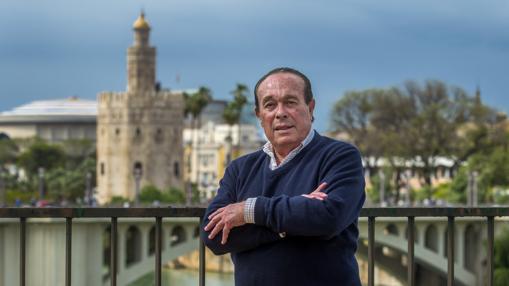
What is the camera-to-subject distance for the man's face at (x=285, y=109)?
641 centimetres

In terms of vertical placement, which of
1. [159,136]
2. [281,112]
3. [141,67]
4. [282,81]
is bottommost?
[281,112]

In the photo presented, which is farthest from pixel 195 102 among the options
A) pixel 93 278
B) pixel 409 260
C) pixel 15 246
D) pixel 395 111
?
pixel 409 260

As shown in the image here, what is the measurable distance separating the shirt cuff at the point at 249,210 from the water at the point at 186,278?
4925 cm

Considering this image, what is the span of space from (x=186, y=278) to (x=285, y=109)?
61.6m

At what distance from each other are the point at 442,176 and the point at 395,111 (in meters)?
31.0

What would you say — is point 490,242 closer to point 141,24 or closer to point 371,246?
point 371,246

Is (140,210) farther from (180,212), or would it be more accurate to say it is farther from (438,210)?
(438,210)

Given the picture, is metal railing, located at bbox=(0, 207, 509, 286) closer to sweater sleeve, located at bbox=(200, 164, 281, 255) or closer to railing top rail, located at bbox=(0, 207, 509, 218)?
railing top rail, located at bbox=(0, 207, 509, 218)

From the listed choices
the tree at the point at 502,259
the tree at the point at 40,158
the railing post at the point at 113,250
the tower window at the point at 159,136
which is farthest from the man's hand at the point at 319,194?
the tree at the point at 40,158

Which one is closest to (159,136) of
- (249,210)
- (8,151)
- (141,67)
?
(141,67)

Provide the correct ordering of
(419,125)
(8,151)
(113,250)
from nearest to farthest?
(113,250), (419,125), (8,151)

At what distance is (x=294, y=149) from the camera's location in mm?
6453

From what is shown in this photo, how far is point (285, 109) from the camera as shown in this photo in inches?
252

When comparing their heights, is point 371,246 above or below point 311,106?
below
